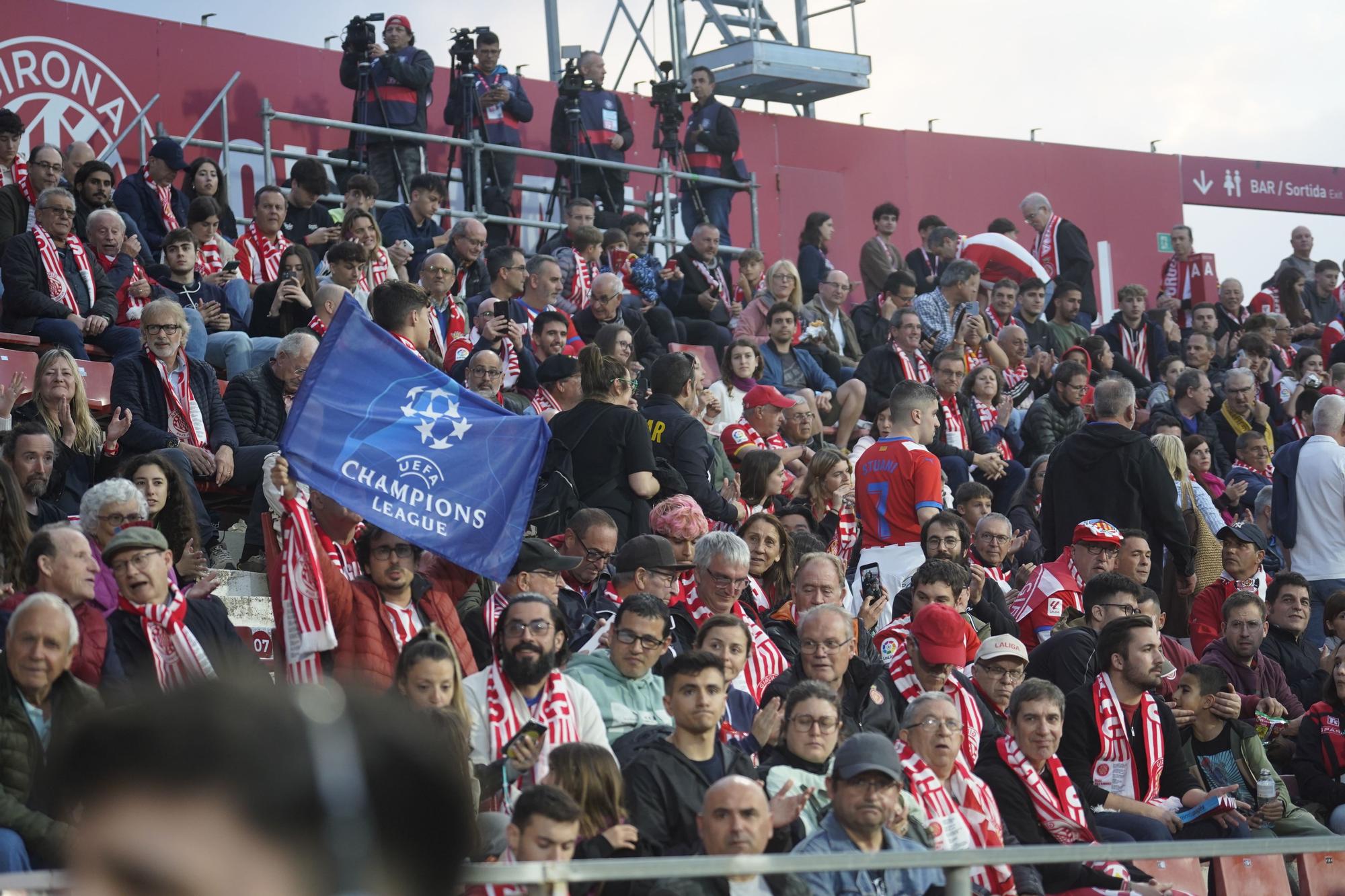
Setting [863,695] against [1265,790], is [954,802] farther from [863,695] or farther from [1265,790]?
[1265,790]

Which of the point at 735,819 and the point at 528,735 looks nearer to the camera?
the point at 735,819

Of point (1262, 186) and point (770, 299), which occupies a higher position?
point (1262, 186)

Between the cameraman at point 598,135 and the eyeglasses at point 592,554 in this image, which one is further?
the cameraman at point 598,135

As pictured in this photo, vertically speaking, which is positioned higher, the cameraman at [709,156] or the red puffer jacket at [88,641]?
the cameraman at [709,156]

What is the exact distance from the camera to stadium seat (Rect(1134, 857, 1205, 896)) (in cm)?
545

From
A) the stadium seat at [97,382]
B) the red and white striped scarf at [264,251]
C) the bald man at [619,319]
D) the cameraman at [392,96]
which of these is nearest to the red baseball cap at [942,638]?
the stadium seat at [97,382]

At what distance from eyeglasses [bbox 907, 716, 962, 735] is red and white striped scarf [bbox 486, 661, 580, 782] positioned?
120 centimetres

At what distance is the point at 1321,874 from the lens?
16.6 feet

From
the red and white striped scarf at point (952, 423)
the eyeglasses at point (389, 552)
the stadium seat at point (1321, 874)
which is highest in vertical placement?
the red and white striped scarf at point (952, 423)

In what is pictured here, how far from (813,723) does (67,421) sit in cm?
367

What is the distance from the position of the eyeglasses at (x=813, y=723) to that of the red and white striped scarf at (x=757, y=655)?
106 centimetres

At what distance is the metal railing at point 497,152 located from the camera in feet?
42.6

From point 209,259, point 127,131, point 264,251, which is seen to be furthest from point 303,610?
point 127,131

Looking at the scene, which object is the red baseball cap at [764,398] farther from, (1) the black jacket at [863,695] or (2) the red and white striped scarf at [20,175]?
(2) the red and white striped scarf at [20,175]
